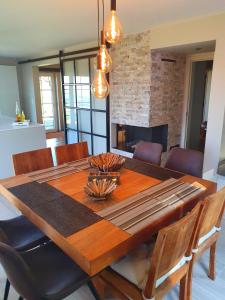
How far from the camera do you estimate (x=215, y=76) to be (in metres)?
2.88

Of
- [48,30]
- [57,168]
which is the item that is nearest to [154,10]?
[48,30]

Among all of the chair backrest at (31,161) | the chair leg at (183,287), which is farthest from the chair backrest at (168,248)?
the chair backrest at (31,161)

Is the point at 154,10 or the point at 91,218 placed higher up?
the point at 154,10

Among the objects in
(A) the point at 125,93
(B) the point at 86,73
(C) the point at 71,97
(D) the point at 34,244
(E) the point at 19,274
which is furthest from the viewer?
(C) the point at 71,97

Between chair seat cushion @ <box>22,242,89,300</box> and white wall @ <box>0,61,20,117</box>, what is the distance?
5.92 metres

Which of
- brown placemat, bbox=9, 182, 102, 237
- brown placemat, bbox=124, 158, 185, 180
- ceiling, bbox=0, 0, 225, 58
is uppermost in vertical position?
ceiling, bbox=0, 0, 225, 58

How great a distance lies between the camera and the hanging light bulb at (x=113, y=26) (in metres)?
1.63

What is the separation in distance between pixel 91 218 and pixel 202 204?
65 cm

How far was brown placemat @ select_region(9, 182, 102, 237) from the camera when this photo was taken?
4.30ft

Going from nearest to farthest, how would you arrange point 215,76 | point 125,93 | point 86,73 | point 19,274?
point 19,274 → point 215,76 → point 125,93 → point 86,73

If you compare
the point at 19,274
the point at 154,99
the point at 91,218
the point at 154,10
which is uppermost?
the point at 154,10

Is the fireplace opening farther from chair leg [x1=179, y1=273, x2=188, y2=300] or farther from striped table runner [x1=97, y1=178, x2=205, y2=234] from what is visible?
chair leg [x1=179, y1=273, x2=188, y2=300]

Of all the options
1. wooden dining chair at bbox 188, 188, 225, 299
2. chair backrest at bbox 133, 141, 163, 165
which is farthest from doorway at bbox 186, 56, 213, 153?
wooden dining chair at bbox 188, 188, 225, 299

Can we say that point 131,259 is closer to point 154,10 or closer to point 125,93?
point 154,10
